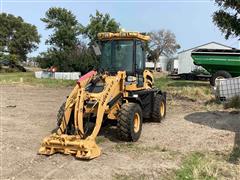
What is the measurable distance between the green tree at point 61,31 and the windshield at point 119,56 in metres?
35.1

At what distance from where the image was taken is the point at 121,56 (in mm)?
10773

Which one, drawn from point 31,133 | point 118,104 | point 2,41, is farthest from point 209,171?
point 2,41

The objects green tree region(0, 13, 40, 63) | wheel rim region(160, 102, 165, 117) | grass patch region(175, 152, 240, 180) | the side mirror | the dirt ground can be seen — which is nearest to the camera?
grass patch region(175, 152, 240, 180)

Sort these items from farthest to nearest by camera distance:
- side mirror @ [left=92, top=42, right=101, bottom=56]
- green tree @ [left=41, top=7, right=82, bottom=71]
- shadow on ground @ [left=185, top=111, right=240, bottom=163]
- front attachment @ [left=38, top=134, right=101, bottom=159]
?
green tree @ [left=41, top=7, right=82, bottom=71]
shadow on ground @ [left=185, top=111, right=240, bottom=163]
side mirror @ [left=92, top=42, right=101, bottom=56]
front attachment @ [left=38, top=134, right=101, bottom=159]

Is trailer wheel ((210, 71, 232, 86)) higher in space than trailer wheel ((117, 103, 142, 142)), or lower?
higher

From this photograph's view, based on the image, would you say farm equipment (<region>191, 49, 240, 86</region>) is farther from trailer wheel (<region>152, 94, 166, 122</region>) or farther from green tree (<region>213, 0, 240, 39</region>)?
trailer wheel (<region>152, 94, 166, 122</region>)

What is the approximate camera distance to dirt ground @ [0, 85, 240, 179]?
284 inches

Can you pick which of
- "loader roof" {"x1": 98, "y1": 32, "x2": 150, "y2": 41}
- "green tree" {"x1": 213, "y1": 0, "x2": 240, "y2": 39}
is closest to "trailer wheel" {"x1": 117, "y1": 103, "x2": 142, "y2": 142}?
"loader roof" {"x1": 98, "y1": 32, "x2": 150, "y2": 41}

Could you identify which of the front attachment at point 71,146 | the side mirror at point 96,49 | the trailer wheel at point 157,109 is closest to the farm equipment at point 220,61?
the trailer wheel at point 157,109

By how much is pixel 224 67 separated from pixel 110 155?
17.1 meters

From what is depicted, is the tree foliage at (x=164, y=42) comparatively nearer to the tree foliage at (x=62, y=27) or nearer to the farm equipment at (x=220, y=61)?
the tree foliage at (x=62, y=27)

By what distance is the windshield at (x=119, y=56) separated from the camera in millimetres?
10680

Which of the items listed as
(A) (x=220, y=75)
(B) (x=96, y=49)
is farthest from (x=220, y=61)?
(B) (x=96, y=49)

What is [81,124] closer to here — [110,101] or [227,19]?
[110,101]
